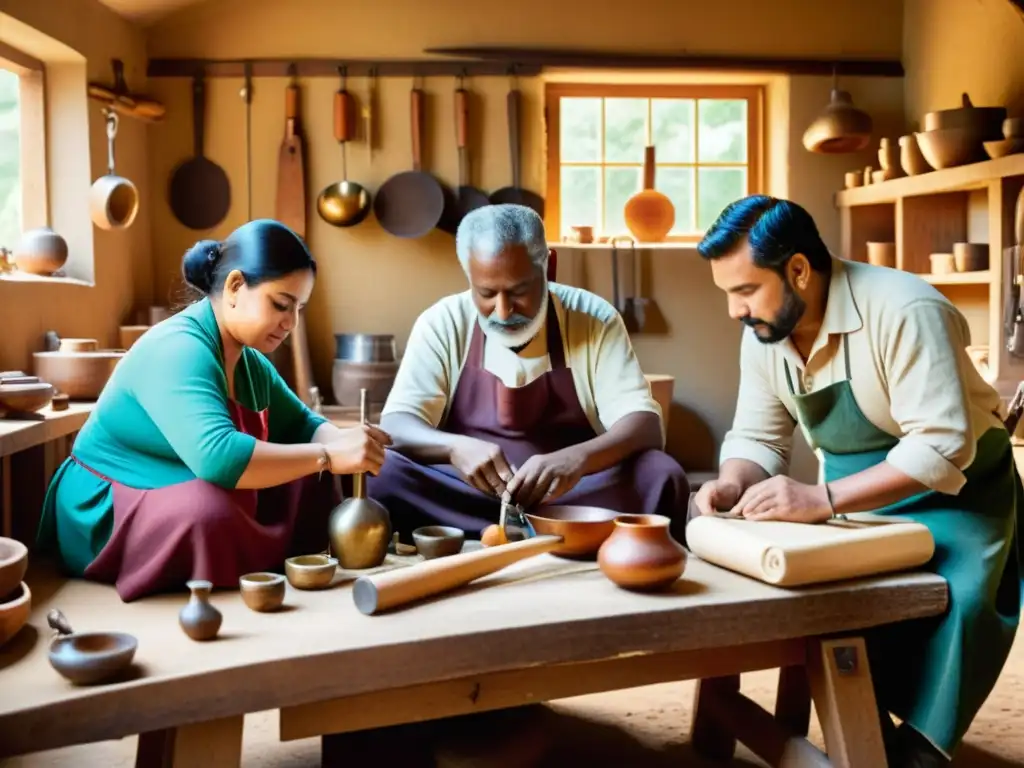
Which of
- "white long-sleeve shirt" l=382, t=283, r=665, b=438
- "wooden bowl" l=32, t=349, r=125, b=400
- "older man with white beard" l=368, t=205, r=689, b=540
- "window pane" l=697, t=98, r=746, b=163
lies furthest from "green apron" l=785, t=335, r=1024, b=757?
"window pane" l=697, t=98, r=746, b=163

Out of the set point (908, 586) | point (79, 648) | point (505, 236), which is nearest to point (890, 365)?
point (908, 586)

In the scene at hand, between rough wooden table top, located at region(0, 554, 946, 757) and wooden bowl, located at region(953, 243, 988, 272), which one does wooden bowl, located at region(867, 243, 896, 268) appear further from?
rough wooden table top, located at region(0, 554, 946, 757)

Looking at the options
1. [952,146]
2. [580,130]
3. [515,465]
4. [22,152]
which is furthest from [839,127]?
[22,152]

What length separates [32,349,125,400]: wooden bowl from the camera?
13.2ft

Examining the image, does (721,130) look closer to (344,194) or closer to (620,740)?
(344,194)

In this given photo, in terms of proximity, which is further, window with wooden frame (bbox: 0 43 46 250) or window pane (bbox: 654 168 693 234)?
window pane (bbox: 654 168 693 234)

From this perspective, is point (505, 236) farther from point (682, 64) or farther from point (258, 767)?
point (682, 64)

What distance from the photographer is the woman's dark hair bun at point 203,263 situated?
2.53m

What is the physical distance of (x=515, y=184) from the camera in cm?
604

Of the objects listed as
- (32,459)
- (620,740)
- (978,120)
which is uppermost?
(978,120)

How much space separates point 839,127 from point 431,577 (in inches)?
179

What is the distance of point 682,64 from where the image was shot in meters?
6.11

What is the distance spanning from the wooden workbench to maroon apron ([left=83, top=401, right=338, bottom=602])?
3.49 feet

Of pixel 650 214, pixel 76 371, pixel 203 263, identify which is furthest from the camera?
pixel 650 214
